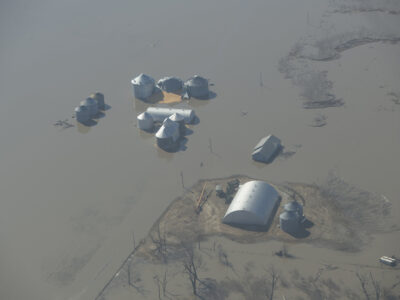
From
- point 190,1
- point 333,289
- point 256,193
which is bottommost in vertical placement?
point 333,289

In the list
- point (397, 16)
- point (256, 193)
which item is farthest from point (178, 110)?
point (397, 16)

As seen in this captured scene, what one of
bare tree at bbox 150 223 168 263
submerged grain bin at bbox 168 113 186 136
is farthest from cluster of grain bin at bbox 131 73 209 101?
bare tree at bbox 150 223 168 263

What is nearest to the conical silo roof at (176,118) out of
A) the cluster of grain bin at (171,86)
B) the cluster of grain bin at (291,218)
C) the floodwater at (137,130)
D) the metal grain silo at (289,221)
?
the floodwater at (137,130)

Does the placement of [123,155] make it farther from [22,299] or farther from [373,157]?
[373,157]

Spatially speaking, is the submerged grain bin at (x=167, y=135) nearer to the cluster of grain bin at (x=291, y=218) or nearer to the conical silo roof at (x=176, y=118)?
the conical silo roof at (x=176, y=118)

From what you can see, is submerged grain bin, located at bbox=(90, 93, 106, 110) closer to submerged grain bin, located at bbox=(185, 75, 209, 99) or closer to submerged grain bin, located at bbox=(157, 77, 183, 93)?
submerged grain bin, located at bbox=(157, 77, 183, 93)

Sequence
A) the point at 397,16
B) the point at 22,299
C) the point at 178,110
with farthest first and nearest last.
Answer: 1. the point at 397,16
2. the point at 178,110
3. the point at 22,299

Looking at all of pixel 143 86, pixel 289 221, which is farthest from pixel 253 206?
pixel 143 86
